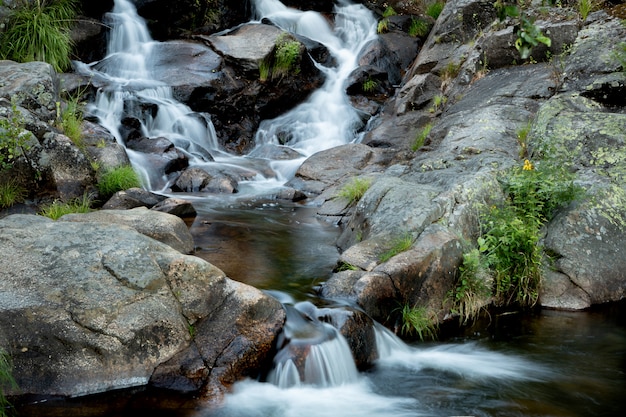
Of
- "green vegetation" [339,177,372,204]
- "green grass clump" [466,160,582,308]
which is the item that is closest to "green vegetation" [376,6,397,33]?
"green vegetation" [339,177,372,204]

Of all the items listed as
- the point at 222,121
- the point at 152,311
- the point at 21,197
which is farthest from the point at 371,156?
the point at 152,311

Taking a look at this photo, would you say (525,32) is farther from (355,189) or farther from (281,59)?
(281,59)

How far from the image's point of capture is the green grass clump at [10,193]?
7.44 metres

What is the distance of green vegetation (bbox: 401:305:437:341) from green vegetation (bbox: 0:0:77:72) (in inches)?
374

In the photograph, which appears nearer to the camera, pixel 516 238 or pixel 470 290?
pixel 470 290

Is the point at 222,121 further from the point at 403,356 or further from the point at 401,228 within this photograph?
the point at 403,356

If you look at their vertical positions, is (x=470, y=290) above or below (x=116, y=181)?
below

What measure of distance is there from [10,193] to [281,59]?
28.0ft

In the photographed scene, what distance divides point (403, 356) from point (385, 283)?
2.28 feet

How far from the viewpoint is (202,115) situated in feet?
43.5

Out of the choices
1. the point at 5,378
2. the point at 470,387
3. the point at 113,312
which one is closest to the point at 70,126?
the point at 113,312

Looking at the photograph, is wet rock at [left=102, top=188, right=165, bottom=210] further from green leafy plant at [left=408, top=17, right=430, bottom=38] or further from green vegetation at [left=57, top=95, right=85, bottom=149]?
green leafy plant at [left=408, top=17, right=430, bottom=38]

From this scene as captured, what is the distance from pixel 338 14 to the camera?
1819 centimetres

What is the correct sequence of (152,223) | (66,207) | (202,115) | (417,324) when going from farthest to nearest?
(202,115) → (66,207) → (152,223) → (417,324)
